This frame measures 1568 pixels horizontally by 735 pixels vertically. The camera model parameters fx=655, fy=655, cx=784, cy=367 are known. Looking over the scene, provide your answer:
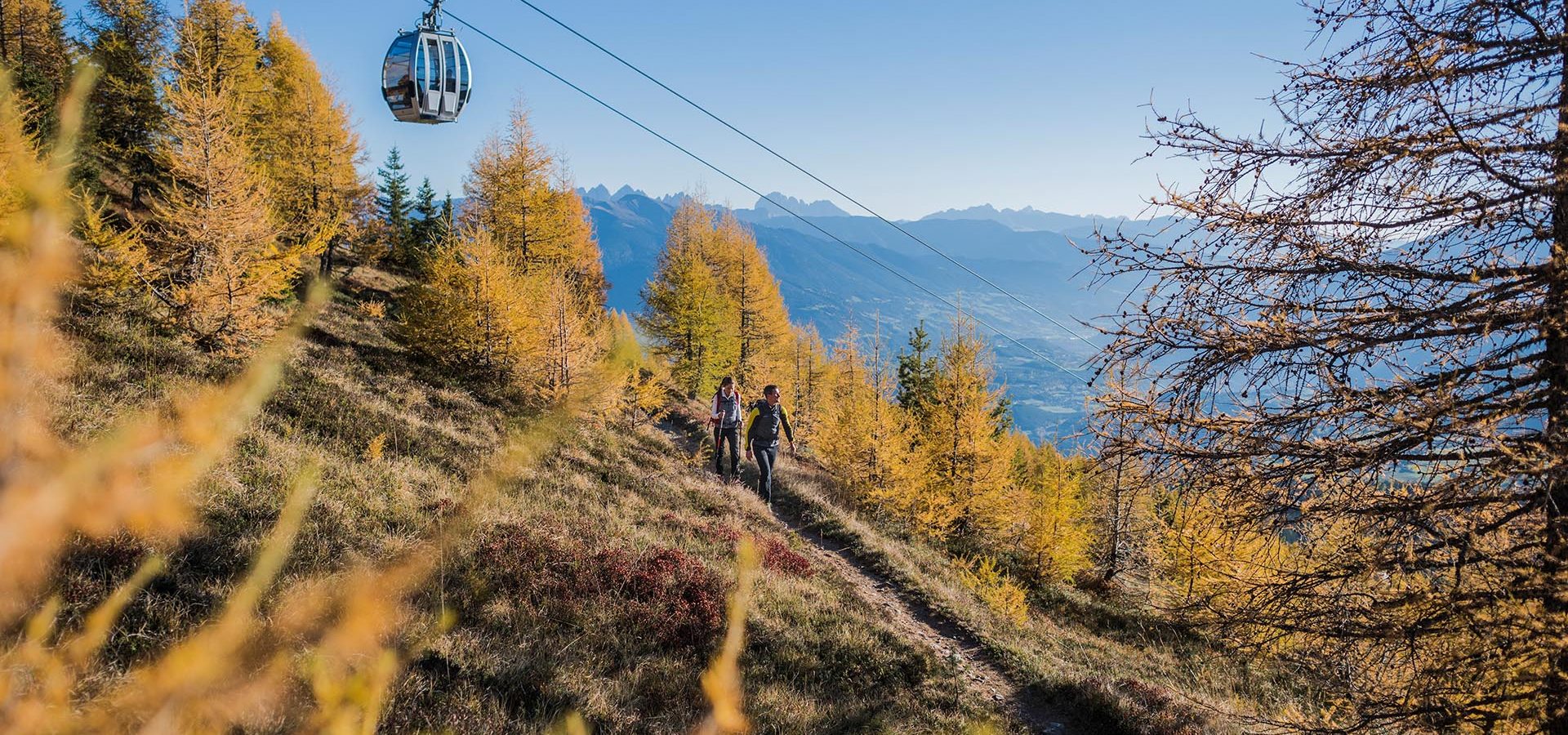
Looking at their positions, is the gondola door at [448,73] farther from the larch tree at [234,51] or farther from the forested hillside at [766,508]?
the larch tree at [234,51]

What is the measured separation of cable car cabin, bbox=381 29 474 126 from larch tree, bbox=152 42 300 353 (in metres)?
5.25

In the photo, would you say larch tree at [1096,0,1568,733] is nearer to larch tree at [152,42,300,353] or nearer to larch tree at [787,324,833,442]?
larch tree at [152,42,300,353]

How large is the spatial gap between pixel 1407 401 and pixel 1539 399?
79 cm

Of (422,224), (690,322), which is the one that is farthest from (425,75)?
(422,224)

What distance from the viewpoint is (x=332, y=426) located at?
958 cm

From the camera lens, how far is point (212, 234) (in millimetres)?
11148

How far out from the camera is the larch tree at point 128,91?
23.2 metres

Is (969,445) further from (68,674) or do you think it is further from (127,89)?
(127,89)

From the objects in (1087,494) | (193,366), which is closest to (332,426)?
(193,366)

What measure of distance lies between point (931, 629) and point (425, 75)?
10.6m

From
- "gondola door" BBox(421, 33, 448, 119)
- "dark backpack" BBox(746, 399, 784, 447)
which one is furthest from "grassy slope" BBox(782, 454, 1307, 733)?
"gondola door" BBox(421, 33, 448, 119)

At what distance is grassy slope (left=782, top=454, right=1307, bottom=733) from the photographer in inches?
320

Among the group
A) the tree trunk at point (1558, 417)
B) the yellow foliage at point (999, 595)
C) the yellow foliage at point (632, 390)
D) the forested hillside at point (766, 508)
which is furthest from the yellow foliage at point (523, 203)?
the tree trunk at point (1558, 417)

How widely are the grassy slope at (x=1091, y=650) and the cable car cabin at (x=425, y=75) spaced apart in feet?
34.2
